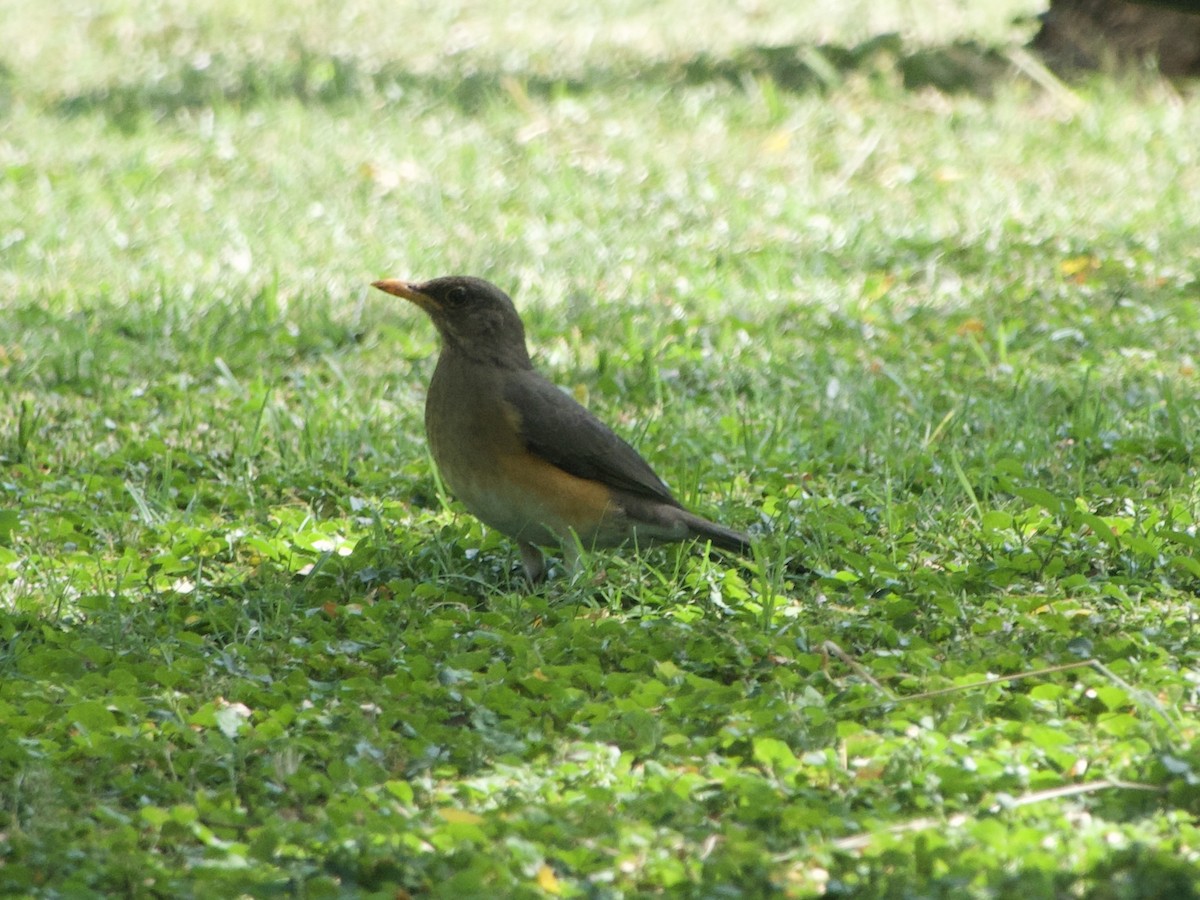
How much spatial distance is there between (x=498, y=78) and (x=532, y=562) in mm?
9060

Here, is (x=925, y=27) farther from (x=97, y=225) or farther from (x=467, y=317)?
(x=467, y=317)

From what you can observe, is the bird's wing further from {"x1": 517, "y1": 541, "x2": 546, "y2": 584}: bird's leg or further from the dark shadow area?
the dark shadow area

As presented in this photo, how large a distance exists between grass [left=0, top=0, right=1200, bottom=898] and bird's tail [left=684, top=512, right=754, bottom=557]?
0.32ft

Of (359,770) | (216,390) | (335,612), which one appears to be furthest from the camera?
(216,390)

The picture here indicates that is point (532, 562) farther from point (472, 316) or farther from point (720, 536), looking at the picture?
point (472, 316)

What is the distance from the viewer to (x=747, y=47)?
15203 millimetres

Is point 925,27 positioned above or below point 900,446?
above

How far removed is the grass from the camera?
4.01m

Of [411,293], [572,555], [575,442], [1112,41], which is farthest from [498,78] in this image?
[572,555]

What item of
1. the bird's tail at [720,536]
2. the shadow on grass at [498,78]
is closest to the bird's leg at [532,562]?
the bird's tail at [720,536]

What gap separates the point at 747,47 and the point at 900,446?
8870 millimetres

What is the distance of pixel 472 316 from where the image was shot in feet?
20.4

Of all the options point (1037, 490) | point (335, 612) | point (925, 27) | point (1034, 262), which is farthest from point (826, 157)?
point (335, 612)

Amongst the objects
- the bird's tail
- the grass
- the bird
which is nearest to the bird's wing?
the bird
